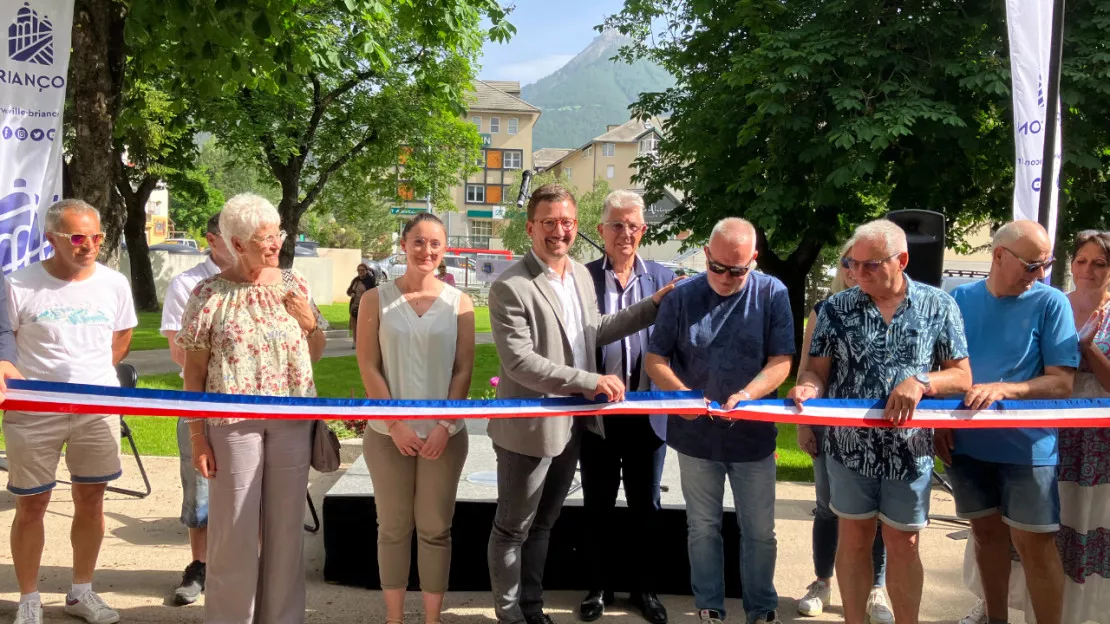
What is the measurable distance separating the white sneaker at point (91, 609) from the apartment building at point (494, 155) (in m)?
86.3

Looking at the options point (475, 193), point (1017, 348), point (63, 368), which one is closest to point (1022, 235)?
point (1017, 348)

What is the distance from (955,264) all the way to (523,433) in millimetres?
61101

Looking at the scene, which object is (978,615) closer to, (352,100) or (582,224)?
(352,100)

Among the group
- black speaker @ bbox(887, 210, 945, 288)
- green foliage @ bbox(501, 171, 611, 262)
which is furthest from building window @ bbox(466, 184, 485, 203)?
black speaker @ bbox(887, 210, 945, 288)

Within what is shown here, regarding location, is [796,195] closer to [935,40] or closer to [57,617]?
[935,40]

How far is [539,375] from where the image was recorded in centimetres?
392

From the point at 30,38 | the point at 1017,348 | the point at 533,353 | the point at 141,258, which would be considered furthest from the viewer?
the point at 141,258

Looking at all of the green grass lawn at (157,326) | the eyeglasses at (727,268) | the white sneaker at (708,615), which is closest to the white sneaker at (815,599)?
the white sneaker at (708,615)

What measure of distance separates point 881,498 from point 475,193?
334ft

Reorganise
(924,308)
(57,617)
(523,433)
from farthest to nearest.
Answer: (57,617) < (523,433) < (924,308)

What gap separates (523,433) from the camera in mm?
4039

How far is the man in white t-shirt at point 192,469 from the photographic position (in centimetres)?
457

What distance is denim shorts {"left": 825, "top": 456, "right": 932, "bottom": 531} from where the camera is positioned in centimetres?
367

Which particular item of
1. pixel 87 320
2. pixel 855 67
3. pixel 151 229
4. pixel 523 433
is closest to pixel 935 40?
pixel 855 67
